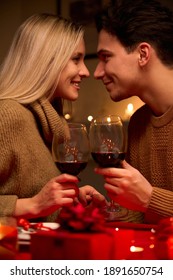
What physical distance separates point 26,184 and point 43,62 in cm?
56

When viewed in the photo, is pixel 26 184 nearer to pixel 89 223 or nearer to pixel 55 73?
pixel 55 73

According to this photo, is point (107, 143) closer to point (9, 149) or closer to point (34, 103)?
point (9, 149)

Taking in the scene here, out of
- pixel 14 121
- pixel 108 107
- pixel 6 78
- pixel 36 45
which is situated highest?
pixel 36 45

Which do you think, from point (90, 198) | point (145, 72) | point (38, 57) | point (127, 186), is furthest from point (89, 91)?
point (127, 186)

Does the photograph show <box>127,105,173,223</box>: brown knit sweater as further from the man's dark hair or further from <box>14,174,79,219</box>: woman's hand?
<box>14,174,79,219</box>: woman's hand

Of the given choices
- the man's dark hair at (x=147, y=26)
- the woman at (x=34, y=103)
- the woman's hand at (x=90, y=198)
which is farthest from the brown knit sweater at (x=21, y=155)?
the man's dark hair at (x=147, y=26)

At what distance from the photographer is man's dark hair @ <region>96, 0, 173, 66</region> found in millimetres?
1943

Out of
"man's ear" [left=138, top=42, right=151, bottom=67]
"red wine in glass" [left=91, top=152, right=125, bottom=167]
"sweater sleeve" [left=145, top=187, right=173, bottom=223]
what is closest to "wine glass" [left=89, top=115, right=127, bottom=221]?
"red wine in glass" [left=91, top=152, right=125, bottom=167]

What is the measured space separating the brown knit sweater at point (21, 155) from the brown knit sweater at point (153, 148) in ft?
1.56

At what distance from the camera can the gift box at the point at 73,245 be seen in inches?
33.3

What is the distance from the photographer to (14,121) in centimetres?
162

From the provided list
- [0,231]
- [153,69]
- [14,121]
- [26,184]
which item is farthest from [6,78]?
[0,231]

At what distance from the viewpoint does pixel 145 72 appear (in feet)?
6.53

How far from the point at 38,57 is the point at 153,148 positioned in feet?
2.18
